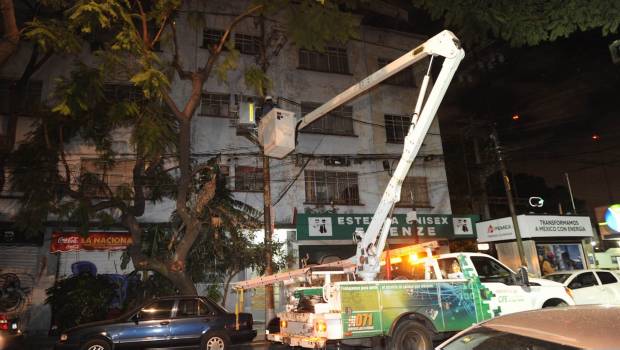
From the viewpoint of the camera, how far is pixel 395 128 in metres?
23.4

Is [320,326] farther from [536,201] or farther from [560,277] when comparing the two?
[536,201]

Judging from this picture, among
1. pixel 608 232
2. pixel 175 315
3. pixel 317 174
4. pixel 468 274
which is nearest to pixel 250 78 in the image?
pixel 175 315

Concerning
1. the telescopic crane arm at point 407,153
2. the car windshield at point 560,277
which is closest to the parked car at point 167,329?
the telescopic crane arm at point 407,153

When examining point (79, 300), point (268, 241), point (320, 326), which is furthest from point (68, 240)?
point (320, 326)

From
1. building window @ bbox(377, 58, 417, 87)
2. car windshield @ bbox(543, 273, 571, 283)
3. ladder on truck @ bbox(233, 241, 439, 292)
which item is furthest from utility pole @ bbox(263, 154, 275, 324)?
building window @ bbox(377, 58, 417, 87)

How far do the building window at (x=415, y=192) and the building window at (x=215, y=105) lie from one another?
976 centimetres

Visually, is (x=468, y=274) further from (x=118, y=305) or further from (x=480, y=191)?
(x=480, y=191)

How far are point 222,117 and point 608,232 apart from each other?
113 ft

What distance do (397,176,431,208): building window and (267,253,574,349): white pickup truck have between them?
11763mm

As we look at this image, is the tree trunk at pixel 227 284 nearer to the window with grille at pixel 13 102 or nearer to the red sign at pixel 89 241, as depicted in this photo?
the red sign at pixel 89 241

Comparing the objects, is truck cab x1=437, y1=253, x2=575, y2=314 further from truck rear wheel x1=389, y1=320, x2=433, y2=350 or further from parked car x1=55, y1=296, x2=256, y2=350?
parked car x1=55, y1=296, x2=256, y2=350

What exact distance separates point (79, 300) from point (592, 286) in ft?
54.6

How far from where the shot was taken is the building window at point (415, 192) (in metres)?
22.1

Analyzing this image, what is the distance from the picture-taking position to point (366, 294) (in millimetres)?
7672
